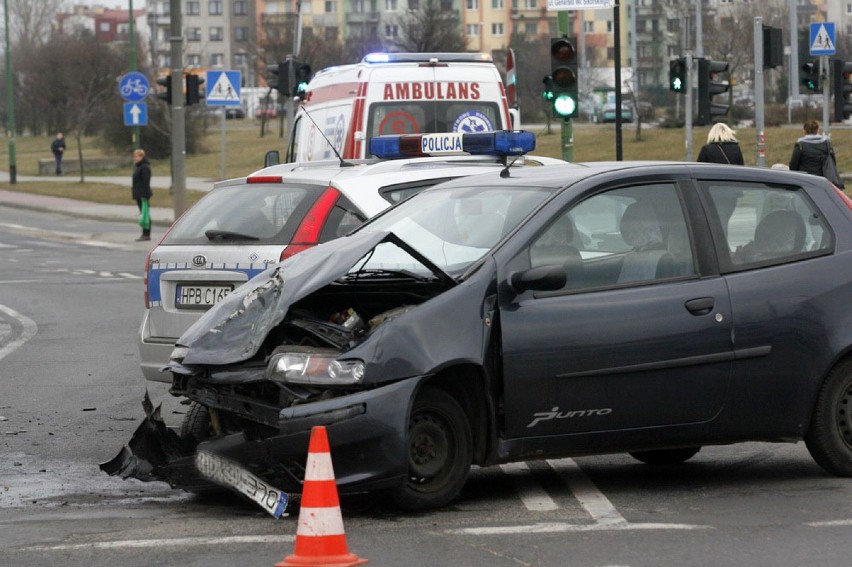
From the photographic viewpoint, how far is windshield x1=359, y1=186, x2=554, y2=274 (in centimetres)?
705

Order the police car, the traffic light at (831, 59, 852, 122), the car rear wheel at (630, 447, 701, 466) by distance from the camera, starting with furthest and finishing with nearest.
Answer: the traffic light at (831, 59, 852, 122)
the police car
the car rear wheel at (630, 447, 701, 466)

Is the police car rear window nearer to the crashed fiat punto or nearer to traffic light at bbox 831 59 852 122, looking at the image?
the crashed fiat punto

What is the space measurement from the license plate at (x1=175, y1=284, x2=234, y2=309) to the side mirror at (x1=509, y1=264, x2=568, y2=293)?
2.80 metres

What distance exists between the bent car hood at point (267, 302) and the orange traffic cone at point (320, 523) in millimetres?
970

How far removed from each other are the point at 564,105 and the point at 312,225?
12730mm

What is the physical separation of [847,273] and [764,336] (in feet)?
2.06

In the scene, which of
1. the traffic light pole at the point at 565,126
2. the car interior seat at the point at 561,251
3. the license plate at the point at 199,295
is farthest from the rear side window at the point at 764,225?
the traffic light pole at the point at 565,126

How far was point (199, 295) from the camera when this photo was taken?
9273 mm

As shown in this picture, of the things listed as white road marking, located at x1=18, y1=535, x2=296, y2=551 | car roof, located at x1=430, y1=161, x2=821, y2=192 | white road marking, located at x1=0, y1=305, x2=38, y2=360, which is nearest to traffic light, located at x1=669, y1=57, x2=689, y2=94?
white road marking, located at x1=0, y1=305, x2=38, y2=360

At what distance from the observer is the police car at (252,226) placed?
9.01m

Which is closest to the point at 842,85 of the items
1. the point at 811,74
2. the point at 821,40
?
the point at 821,40

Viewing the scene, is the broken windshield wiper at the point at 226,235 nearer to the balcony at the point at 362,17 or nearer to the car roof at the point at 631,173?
the car roof at the point at 631,173

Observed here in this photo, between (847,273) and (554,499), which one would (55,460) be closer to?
(554,499)

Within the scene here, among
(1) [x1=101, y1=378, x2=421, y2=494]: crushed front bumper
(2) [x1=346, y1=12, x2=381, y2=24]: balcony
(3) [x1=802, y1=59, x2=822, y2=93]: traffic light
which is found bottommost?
(1) [x1=101, y1=378, x2=421, y2=494]: crushed front bumper
